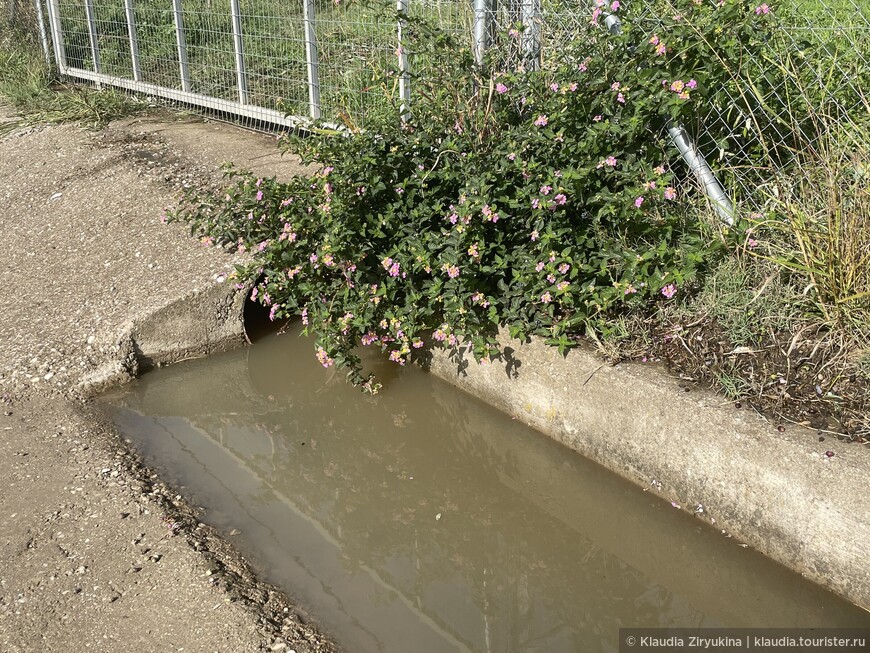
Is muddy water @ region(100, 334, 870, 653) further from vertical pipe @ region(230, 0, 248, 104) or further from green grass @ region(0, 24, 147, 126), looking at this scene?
green grass @ region(0, 24, 147, 126)

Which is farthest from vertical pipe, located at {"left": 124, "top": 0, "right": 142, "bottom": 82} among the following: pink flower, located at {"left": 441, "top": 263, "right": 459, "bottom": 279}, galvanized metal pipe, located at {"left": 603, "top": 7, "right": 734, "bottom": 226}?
pink flower, located at {"left": 441, "top": 263, "right": 459, "bottom": 279}

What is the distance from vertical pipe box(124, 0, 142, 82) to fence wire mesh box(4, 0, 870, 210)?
0.4 inches

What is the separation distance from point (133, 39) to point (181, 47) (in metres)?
1.02

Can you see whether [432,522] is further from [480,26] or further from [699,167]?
[480,26]

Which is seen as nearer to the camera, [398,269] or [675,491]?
[675,491]

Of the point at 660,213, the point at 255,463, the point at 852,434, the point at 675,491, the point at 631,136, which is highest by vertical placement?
the point at 631,136

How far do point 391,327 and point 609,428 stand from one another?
1131 mm

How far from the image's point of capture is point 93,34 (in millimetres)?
8992

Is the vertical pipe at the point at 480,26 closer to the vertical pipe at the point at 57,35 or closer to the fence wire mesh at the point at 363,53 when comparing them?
the fence wire mesh at the point at 363,53

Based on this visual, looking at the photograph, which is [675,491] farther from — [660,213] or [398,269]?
[398,269]

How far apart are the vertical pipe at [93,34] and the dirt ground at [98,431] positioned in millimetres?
2258

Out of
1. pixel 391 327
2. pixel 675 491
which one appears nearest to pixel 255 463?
pixel 391 327

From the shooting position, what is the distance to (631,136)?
3.72 meters

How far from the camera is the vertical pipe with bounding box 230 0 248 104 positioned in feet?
22.9
